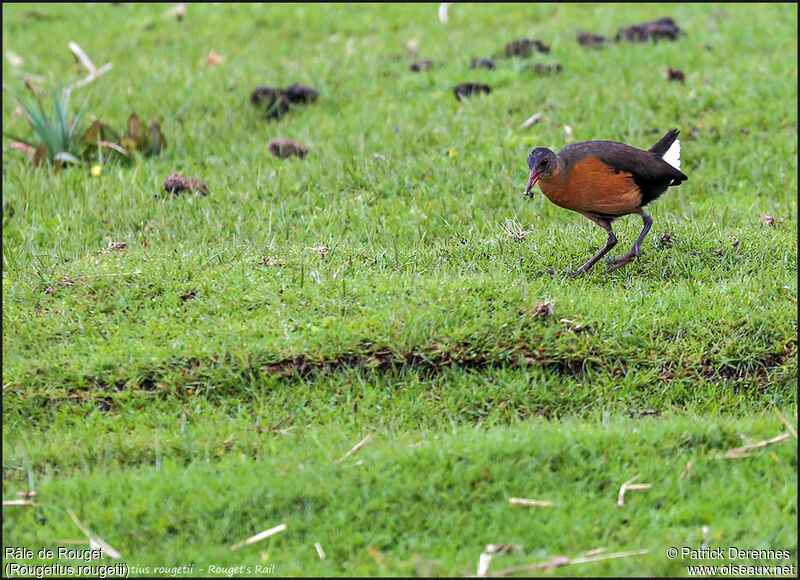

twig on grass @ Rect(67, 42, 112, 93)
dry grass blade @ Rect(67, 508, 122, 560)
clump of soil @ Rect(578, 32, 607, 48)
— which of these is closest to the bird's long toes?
dry grass blade @ Rect(67, 508, 122, 560)

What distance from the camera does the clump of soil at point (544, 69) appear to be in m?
9.12

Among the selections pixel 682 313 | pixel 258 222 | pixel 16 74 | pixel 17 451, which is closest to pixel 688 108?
pixel 682 313

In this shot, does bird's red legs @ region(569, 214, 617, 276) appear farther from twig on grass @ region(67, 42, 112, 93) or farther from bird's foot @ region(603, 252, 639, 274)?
twig on grass @ region(67, 42, 112, 93)

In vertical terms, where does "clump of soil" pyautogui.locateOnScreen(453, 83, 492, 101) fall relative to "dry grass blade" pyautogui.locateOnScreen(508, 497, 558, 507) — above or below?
above

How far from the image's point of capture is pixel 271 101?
8.74 meters

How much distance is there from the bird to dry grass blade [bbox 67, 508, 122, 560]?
3.02m

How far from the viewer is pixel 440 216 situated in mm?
6633

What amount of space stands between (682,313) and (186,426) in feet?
9.26

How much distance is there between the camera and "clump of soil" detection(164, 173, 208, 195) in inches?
276

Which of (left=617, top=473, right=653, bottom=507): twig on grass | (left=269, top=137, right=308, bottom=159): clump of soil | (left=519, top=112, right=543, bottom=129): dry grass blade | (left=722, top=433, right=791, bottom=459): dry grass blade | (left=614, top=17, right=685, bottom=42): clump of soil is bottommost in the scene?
(left=617, top=473, right=653, bottom=507): twig on grass

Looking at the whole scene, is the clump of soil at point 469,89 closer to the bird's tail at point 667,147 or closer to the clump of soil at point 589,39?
the clump of soil at point 589,39

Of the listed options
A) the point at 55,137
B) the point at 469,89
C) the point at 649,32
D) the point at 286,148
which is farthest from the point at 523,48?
the point at 55,137

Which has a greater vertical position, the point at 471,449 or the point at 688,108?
the point at 688,108

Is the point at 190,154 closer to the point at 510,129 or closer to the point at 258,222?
the point at 258,222
